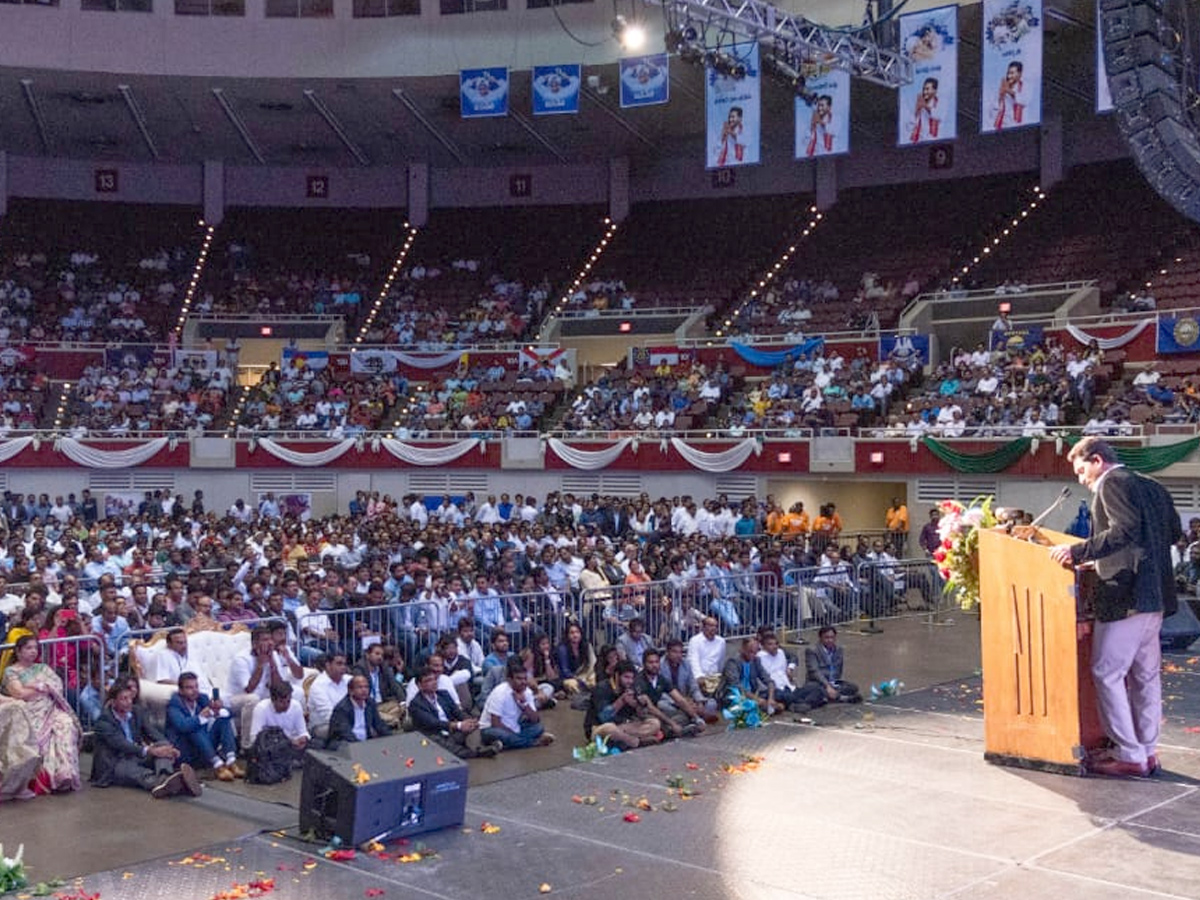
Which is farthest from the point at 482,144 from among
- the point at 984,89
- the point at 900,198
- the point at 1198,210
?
the point at 1198,210

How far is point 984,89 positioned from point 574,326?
15.4m

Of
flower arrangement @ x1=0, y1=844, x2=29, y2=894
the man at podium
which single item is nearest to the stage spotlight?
the man at podium

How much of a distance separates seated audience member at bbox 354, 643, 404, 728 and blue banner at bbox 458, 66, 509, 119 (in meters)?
21.7

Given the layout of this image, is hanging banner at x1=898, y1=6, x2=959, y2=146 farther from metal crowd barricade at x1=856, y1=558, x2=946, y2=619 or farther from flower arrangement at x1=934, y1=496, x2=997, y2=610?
flower arrangement at x1=934, y1=496, x2=997, y2=610

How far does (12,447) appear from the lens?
3080 centimetres

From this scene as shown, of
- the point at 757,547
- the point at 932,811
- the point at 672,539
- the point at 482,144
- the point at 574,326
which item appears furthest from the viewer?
the point at 482,144

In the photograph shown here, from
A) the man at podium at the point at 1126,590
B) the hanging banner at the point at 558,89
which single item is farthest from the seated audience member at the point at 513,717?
the hanging banner at the point at 558,89

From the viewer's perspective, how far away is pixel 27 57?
108ft

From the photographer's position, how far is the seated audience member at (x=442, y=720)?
10828 millimetres

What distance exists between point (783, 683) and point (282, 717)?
15.7ft

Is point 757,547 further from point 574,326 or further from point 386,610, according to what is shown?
point 574,326

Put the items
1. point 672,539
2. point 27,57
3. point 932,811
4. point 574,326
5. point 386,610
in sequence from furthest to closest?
point 574,326, point 27,57, point 672,539, point 386,610, point 932,811

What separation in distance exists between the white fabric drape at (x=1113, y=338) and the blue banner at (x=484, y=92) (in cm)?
1390

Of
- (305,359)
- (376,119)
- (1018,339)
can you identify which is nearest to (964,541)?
(1018,339)
